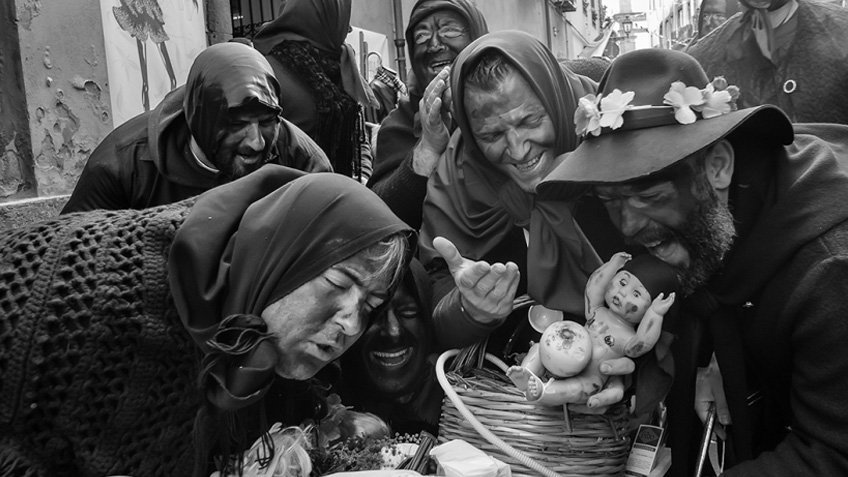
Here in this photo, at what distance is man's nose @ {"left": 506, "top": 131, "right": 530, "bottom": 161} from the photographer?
290cm

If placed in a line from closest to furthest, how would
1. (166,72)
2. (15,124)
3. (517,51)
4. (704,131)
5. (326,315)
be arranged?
(704,131), (326,315), (517,51), (15,124), (166,72)

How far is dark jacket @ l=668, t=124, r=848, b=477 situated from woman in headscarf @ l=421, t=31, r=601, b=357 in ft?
1.39

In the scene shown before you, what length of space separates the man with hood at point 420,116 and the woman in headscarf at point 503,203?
6.1 inches

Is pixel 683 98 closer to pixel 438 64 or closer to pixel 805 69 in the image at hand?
pixel 805 69

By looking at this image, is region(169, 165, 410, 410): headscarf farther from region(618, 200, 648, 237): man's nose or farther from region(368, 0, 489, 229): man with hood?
region(368, 0, 489, 229): man with hood

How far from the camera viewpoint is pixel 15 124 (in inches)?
156

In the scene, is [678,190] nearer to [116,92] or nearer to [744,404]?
[744,404]

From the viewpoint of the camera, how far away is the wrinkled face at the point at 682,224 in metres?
2.28

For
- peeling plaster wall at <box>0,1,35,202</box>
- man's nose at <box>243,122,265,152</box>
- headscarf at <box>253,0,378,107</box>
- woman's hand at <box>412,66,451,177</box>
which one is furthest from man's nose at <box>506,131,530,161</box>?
peeling plaster wall at <box>0,1,35,202</box>

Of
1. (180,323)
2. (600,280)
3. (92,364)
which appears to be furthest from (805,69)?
(92,364)

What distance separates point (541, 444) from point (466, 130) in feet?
4.02

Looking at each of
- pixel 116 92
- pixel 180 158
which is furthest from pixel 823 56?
pixel 116 92

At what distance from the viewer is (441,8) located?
4.24m

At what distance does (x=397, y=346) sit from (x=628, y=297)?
87cm
